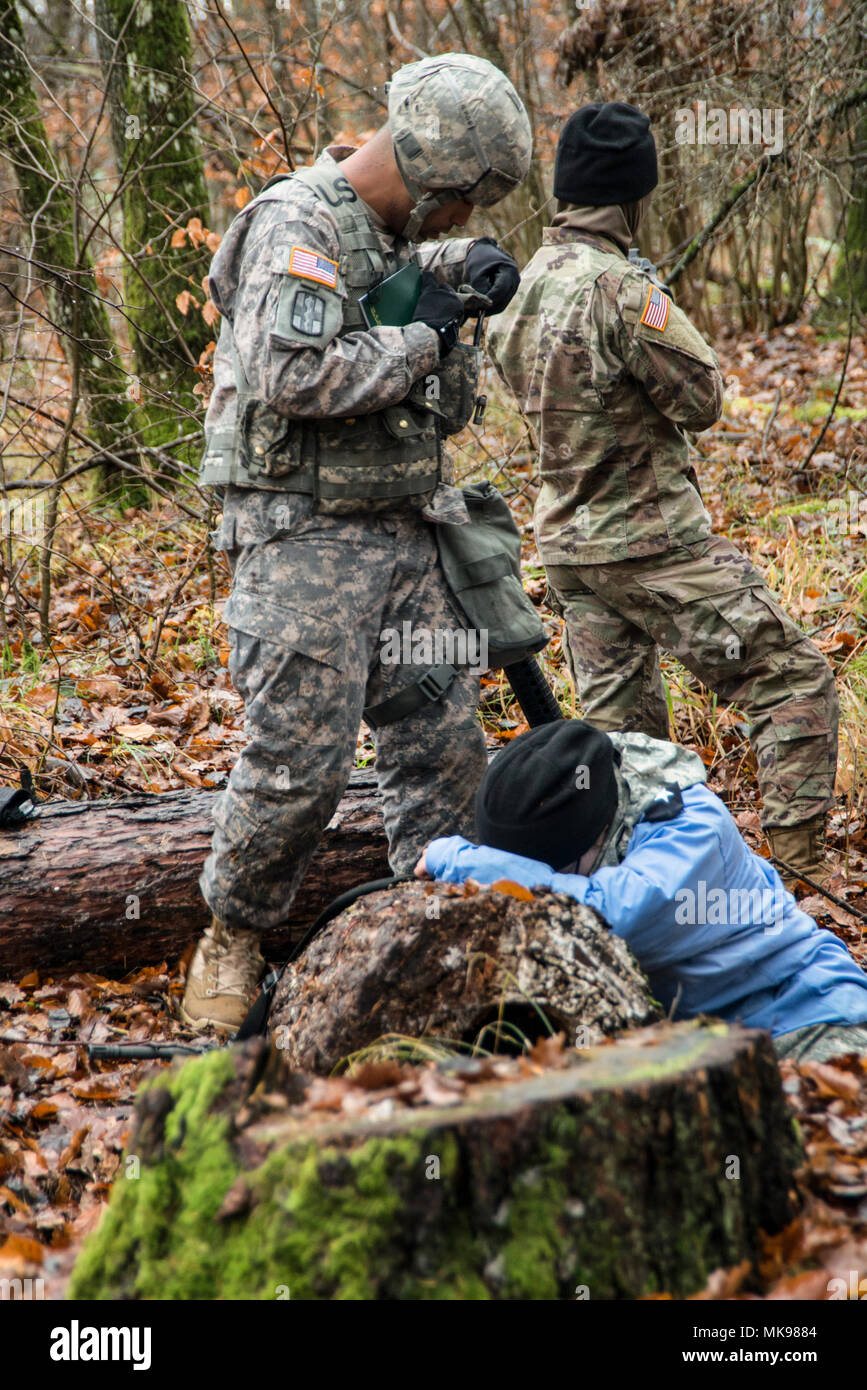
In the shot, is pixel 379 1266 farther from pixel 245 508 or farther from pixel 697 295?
pixel 697 295

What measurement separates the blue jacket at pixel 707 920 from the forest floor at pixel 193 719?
0.35 metres

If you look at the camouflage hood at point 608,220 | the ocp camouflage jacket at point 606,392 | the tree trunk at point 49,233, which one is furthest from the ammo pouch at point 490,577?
the tree trunk at point 49,233

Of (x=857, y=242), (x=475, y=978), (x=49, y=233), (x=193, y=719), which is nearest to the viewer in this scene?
(x=475, y=978)

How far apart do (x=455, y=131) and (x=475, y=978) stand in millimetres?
2328

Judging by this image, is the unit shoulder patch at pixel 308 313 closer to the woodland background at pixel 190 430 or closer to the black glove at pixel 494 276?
the black glove at pixel 494 276

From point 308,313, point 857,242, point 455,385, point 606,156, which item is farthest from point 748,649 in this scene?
point 857,242

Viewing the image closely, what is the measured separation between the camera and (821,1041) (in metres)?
2.71

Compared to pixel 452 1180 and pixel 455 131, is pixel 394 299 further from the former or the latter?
pixel 452 1180

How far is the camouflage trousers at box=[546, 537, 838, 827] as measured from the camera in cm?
392

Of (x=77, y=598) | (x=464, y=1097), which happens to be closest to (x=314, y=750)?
(x=464, y=1097)

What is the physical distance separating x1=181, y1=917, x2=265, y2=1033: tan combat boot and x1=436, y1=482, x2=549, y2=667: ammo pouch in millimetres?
1244

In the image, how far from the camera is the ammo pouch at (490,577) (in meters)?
3.57

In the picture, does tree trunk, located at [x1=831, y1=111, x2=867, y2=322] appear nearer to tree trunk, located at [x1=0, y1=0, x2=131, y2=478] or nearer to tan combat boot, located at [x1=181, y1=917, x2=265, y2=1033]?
tree trunk, located at [x1=0, y1=0, x2=131, y2=478]

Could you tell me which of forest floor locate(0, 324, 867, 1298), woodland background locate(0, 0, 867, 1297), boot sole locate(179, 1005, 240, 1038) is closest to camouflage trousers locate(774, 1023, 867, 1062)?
forest floor locate(0, 324, 867, 1298)
